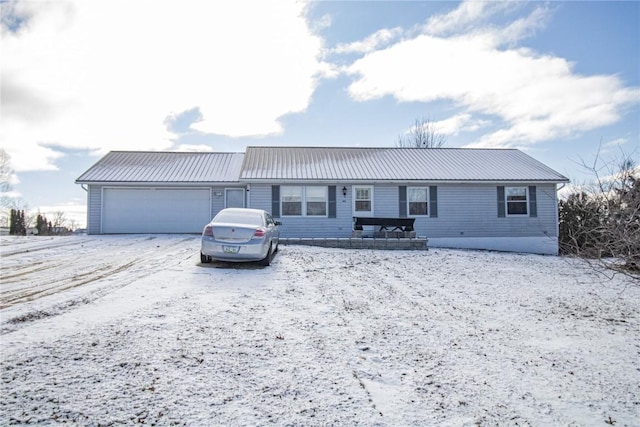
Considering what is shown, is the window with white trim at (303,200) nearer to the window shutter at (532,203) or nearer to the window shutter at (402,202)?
the window shutter at (402,202)

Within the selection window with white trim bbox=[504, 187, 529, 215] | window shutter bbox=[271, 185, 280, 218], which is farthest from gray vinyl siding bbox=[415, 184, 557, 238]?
window shutter bbox=[271, 185, 280, 218]

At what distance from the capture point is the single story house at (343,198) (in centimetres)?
1554

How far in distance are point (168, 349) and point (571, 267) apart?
37.8 feet

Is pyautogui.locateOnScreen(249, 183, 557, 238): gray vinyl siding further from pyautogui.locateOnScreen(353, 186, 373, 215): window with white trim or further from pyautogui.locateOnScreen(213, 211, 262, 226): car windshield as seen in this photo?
pyautogui.locateOnScreen(213, 211, 262, 226): car windshield

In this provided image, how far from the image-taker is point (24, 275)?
24.3 feet

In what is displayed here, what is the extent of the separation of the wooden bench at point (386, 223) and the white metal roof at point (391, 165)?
226 centimetres

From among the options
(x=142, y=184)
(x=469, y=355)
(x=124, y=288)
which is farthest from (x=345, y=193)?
(x=469, y=355)

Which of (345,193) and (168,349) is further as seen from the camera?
(345,193)

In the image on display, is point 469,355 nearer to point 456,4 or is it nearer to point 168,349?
point 168,349

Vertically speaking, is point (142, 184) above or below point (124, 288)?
above

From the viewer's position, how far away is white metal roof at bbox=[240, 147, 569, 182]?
51.8ft

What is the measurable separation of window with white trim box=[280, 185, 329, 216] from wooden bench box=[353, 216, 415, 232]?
2053 millimetres

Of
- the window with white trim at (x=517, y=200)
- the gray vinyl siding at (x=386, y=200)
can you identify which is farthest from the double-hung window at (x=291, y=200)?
the window with white trim at (x=517, y=200)

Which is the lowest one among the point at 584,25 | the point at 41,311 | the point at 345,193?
the point at 41,311
